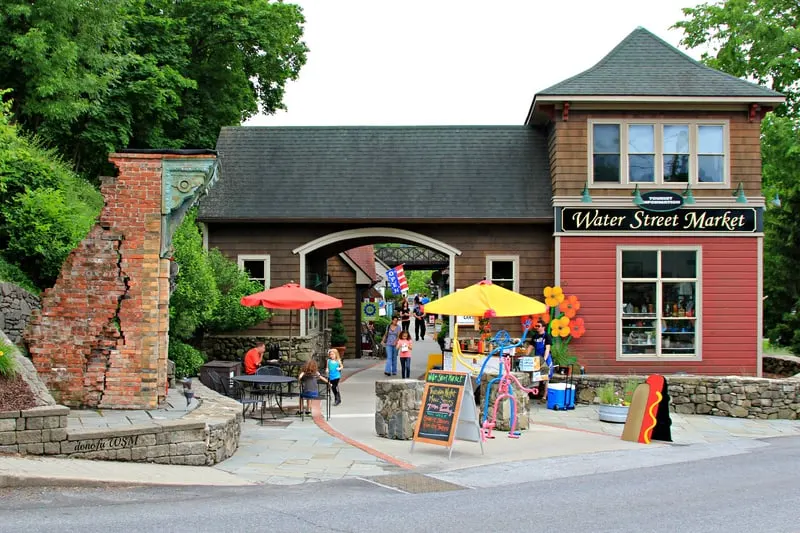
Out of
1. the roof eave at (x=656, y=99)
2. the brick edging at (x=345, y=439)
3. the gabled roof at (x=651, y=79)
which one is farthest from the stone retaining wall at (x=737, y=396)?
the brick edging at (x=345, y=439)

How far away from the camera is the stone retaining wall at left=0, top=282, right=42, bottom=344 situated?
42.3 ft

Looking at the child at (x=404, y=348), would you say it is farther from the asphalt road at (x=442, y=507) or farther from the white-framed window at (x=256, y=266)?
the asphalt road at (x=442, y=507)

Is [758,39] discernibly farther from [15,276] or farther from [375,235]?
[15,276]

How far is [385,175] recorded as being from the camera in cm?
2128

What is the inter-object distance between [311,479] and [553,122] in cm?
1341

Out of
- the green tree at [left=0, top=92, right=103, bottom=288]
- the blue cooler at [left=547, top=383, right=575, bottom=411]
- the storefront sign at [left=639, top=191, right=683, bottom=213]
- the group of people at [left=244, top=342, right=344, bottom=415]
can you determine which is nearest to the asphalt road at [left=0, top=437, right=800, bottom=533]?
the group of people at [left=244, top=342, right=344, bottom=415]

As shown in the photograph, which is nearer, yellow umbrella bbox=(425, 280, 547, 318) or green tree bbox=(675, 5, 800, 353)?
yellow umbrella bbox=(425, 280, 547, 318)

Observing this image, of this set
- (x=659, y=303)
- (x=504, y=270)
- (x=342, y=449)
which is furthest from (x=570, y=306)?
(x=342, y=449)

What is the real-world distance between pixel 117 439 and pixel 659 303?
13923 mm

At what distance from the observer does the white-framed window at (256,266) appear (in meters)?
20.6

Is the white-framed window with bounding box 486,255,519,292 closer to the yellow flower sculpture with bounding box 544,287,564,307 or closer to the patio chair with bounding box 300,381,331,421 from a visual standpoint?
the yellow flower sculpture with bounding box 544,287,564,307

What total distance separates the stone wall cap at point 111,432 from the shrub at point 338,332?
734 inches

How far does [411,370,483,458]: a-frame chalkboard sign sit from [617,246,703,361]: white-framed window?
909 centimetres

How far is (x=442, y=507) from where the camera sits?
8.12 meters
